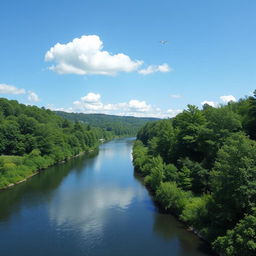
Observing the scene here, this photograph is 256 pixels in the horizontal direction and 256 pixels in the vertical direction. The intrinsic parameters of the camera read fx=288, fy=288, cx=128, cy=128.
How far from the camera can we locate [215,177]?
21344 millimetres

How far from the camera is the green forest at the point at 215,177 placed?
18.8 meters

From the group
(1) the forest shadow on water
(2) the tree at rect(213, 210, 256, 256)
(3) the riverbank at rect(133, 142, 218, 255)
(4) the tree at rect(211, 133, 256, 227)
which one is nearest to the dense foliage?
(1) the forest shadow on water

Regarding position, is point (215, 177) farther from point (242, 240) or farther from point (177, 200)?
point (177, 200)

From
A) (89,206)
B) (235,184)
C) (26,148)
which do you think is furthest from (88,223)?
(26,148)

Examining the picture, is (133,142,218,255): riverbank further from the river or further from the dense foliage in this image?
the dense foliage

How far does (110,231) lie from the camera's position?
24.1 metres

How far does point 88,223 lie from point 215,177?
40.0ft

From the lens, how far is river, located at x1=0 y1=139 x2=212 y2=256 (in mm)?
21156

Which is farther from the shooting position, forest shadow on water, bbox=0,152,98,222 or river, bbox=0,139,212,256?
forest shadow on water, bbox=0,152,98,222

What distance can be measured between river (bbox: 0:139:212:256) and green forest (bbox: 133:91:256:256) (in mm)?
1799

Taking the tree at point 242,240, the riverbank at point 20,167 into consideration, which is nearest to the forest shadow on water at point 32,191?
the riverbank at point 20,167

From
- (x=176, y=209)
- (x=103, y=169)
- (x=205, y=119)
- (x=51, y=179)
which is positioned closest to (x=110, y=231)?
(x=176, y=209)

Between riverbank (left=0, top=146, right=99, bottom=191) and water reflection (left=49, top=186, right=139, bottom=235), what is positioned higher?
riverbank (left=0, top=146, right=99, bottom=191)

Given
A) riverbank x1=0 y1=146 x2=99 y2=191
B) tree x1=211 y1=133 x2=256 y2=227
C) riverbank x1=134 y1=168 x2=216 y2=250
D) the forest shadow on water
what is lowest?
the forest shadow on water
